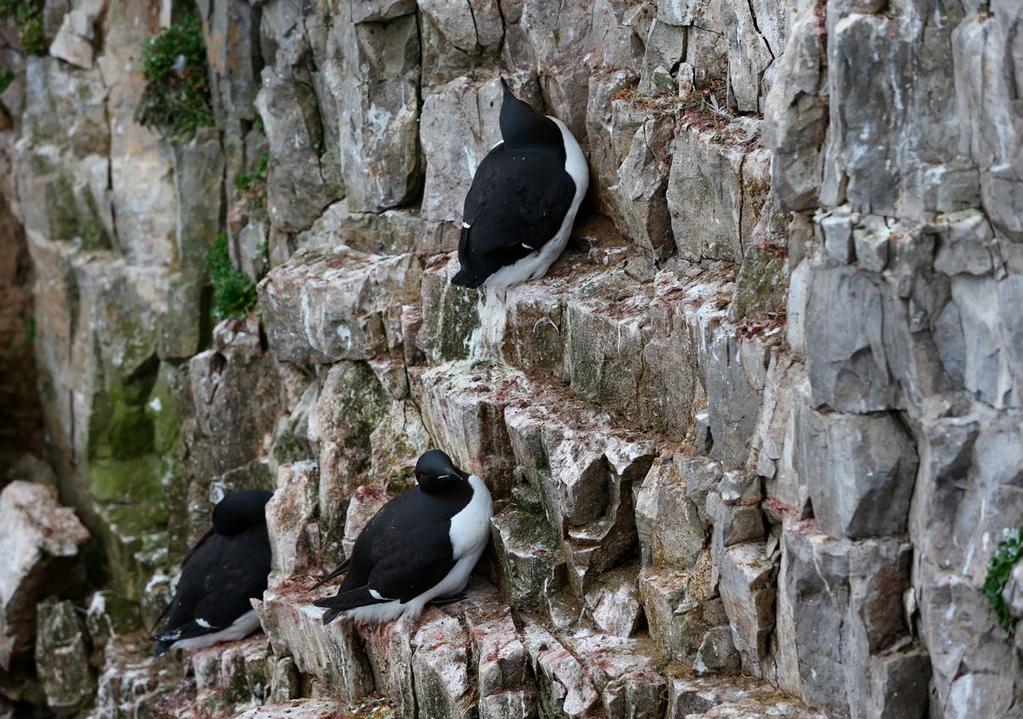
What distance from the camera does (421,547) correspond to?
852 centimetres

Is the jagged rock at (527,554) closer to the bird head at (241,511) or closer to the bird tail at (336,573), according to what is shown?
the bird tail at (336,573)

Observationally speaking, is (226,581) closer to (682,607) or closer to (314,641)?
(314,641)

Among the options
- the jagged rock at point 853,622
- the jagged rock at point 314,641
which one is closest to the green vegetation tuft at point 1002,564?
the jagged rock at point 853,622

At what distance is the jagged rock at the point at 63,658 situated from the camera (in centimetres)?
1403

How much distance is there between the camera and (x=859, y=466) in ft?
20.4

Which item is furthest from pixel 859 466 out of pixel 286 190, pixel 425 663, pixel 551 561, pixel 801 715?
pixel 286 190

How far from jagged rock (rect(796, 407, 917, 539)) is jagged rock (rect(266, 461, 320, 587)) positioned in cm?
486

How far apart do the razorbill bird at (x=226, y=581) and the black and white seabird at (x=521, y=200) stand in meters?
3.11

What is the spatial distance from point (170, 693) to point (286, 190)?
4.44 meters

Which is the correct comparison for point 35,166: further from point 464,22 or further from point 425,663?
point 425,663

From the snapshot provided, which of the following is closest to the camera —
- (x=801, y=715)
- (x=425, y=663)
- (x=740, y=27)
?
(x=801, y=715)

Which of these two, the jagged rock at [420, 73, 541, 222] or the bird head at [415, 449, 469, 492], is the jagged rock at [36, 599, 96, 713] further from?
the bird head at [415, 449, 469, 492]

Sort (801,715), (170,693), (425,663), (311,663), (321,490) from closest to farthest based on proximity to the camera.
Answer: (801,715), (425,663), (311,663), (321,490), (170,693)

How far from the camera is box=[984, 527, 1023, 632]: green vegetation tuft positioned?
5906 millimetres
